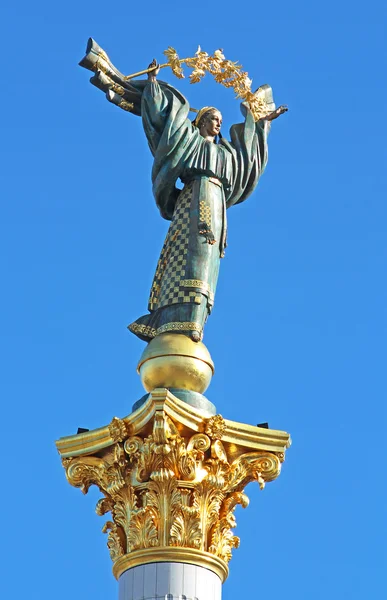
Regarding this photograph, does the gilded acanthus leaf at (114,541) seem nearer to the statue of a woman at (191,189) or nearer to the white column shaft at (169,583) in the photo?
the white column shaft at (169,583)

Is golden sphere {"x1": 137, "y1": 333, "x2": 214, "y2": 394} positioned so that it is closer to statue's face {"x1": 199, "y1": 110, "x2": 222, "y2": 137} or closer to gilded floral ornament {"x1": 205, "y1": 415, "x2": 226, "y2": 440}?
gilded floral ornament {"x1": 205, "y1": 415, "x2": 226, "y2": 440}

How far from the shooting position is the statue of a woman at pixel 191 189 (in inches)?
987

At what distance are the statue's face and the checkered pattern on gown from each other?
1408mm

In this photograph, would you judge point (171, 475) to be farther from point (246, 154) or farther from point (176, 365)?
point (246, 154)

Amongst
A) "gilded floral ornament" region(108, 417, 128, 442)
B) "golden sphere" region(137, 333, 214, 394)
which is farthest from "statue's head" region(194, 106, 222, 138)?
"gilded floral ornament" region(108, 417, 128, 442)

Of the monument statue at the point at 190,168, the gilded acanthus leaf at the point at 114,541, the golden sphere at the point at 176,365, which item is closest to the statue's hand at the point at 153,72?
the monument statue at the point at 190,168

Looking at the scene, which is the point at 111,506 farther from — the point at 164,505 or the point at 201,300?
the point at 201,300

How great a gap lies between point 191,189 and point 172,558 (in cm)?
725

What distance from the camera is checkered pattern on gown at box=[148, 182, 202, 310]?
2505cm

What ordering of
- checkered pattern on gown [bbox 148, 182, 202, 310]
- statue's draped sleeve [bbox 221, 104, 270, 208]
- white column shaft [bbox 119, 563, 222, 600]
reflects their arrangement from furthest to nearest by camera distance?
1. statue's draped sleeve [bbox 221, 104, 270, 208]
2. checkered pattern on gown [bbox 148, 182, 202, 310]
3. white column shaft [bbox 119, 563, 222, 600]

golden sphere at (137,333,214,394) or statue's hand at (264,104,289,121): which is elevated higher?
statue's hand at (264,104,289,121)

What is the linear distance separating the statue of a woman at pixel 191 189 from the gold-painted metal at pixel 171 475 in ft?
6.77

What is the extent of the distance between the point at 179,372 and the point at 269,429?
1.78 m

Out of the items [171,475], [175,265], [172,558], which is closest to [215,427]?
[171,475]
